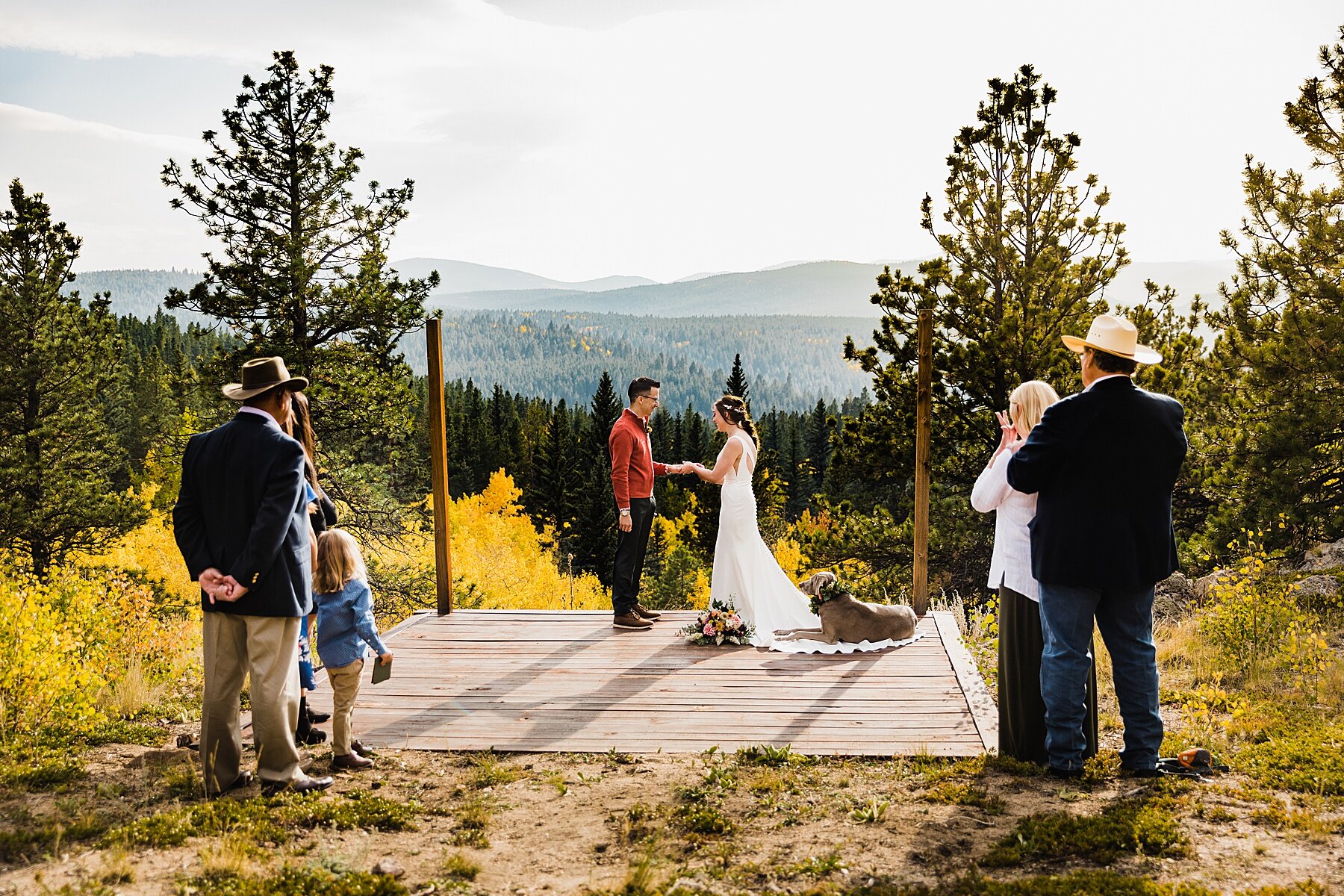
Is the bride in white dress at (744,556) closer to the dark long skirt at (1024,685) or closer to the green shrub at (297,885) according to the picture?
the dark long skirt at (1024,685)

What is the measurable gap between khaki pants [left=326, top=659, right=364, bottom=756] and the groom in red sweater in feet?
10.3

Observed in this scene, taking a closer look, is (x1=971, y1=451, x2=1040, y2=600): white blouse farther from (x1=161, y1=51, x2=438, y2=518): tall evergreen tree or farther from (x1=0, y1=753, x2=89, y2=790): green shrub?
(x1=161, y1=51, x2=438, y2=518): tall evergreen tree

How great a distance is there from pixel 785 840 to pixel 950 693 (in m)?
2.54

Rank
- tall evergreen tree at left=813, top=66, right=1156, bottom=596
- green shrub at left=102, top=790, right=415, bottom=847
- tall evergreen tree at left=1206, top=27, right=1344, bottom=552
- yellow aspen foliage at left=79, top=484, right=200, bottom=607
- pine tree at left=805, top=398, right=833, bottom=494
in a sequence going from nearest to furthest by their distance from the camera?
1. green shrub at left=102, top=790, right=415, bottom=847
2. tall evergreen tree at left=1206, top=27, right=1344, bottom=552
3. tall evergreen tree at left=813, top=66, right=1156, bottom=596
4. yellow aspen foliage at left=79, top=484, right=200, bottom=607
5. pine tree at left=805, top=398, right=833, bottom=494

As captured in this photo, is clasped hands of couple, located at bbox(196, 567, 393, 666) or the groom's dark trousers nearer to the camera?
clasped hands of couple, located at bbox(196, 567, 393, 666)

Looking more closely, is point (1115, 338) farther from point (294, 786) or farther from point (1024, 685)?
point (294, 786)

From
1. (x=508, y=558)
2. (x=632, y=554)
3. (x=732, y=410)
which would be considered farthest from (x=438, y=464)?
(x=508, y=558)

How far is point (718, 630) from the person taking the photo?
7.58 metres

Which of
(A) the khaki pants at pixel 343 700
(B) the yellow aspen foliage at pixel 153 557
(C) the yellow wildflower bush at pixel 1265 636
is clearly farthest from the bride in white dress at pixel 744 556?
(B) the yellow aspen foliage at pixel 153 557

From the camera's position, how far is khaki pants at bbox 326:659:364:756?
495cm

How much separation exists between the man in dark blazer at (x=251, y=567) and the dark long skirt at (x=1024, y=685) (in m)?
3.54

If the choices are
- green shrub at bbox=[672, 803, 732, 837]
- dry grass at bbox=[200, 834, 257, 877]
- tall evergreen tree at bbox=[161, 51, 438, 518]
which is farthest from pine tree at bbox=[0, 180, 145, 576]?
green shrub at bbox=[672, 803, 732, 837]

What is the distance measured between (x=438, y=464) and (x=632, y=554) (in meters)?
2.04

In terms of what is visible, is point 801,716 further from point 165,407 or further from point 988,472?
point 165,407
